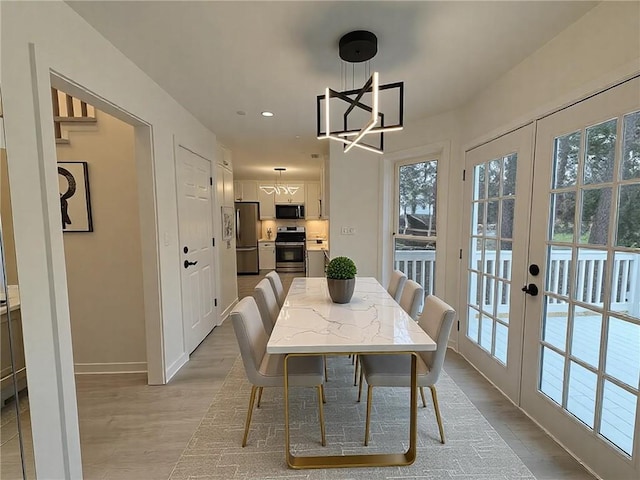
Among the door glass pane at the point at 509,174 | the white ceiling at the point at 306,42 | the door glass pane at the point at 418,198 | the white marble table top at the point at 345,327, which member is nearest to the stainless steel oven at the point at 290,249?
the door glass pane at the point at 418,198

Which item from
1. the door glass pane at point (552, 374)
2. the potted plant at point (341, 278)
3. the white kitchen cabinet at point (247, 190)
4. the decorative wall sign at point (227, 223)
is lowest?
the door glass pane at point (552, 374)

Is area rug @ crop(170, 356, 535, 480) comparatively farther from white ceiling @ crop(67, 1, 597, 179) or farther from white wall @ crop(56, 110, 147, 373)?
white ceiling @ crop(67, 1, 597, 179)

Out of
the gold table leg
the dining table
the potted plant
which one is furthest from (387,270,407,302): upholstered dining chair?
the gold table leg

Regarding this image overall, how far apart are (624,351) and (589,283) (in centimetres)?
35

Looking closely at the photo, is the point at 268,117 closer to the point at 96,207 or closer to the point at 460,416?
the point at 96,207

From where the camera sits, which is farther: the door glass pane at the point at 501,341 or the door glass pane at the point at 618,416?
the door glass pane at the point at 501,341

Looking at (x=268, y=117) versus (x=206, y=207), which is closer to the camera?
(x=268, y=117)

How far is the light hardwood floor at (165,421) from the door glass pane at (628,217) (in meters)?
1.23

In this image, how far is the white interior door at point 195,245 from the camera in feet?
9.69

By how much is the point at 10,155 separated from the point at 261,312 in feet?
5.23

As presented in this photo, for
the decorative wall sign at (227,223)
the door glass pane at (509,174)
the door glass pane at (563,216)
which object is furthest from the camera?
the decorative wall sign at (227,223)

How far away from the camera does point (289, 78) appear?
2.36 meters

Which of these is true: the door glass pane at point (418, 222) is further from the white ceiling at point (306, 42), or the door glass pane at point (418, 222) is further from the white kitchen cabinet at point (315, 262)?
the white kitchen cabinet at point (315, 262)

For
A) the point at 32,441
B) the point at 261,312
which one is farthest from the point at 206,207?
the point at 32,441
